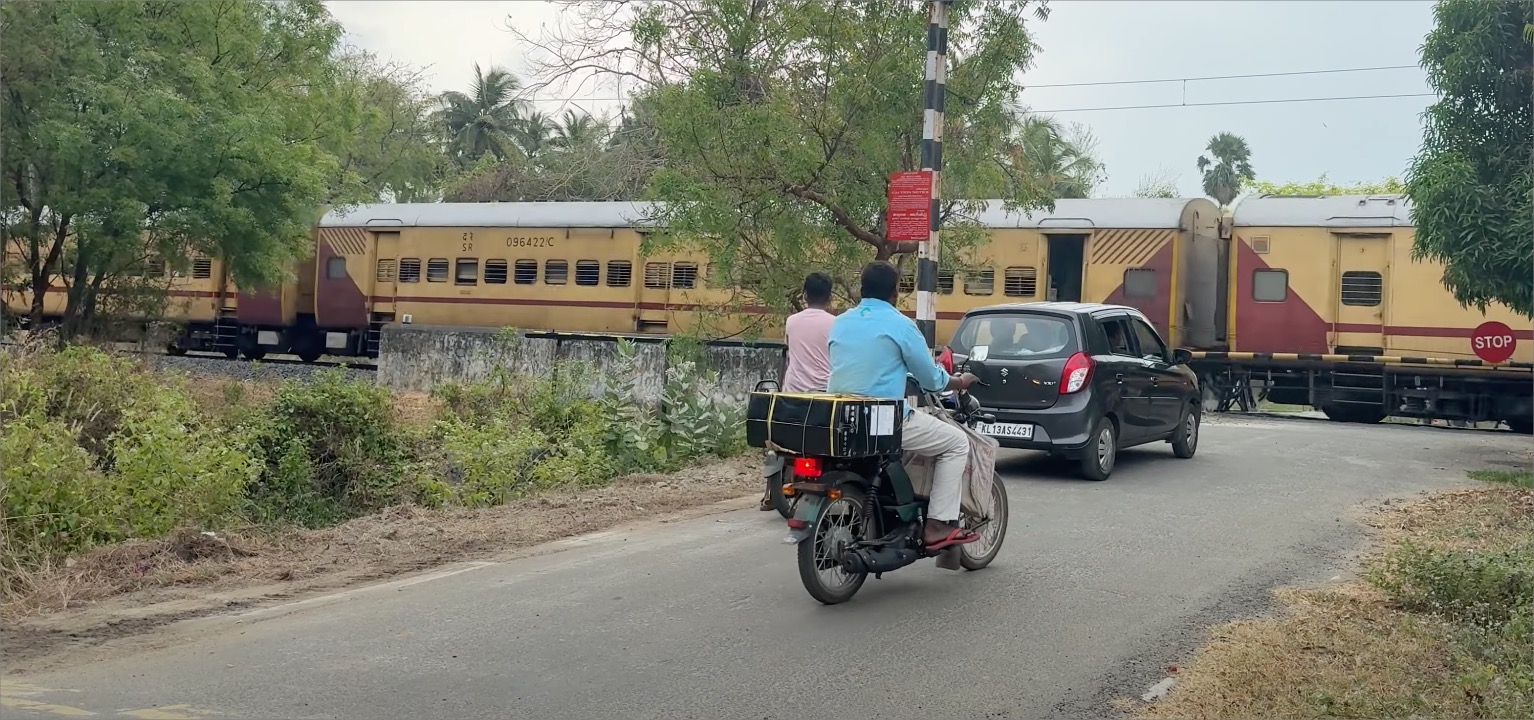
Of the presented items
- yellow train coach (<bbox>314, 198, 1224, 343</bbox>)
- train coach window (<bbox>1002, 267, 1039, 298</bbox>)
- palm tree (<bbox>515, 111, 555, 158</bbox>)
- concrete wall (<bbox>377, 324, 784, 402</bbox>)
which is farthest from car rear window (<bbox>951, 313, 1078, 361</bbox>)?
palm tree (<bbox>515, 111, 555, 158</bbox>)

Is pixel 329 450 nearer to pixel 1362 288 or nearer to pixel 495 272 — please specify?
pixel 495 272

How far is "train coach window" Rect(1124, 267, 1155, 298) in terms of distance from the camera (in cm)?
2178

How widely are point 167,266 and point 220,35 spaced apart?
3597mm

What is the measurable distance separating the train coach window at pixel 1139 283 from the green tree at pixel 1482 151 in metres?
7.77

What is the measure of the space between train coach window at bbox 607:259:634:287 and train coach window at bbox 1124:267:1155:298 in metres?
8.67

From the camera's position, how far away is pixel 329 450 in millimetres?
12734

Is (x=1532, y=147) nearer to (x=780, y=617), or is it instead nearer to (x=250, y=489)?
(x=780, y=617)

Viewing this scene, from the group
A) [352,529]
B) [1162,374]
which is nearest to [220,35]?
[352,529]

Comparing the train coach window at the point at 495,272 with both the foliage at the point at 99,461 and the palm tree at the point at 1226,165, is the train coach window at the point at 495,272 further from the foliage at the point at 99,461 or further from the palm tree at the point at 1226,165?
the palm tree at the point at 1226,165

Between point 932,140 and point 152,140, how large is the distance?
415 inches

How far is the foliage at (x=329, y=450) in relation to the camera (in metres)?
12.3

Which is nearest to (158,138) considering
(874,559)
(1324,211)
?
(874,559)

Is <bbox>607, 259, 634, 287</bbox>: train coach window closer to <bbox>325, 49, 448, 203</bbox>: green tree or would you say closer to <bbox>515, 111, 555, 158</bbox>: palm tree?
<bbox>325, 49, 448, 203</bbox>: green tree

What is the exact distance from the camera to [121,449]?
985 centimetres
